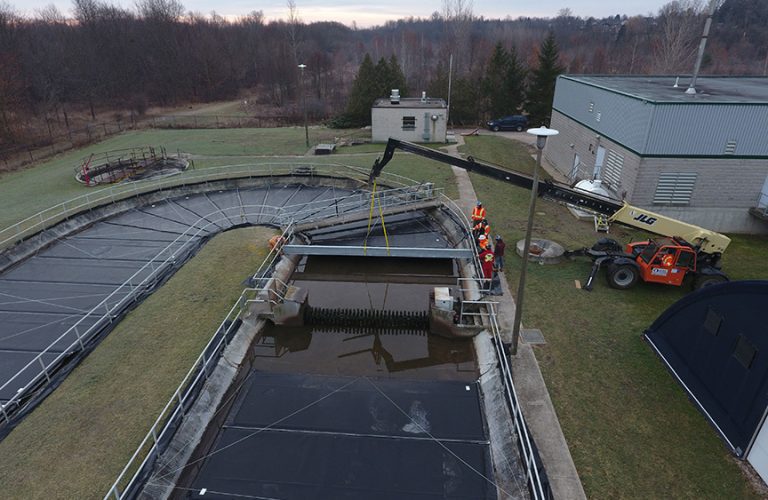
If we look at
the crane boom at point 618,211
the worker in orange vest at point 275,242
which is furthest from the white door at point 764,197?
the worker in orange vest at point 275,242

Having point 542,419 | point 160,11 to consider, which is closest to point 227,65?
point 160,11

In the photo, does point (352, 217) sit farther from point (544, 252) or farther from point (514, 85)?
point (514, 85)

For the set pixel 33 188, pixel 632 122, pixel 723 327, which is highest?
pixel 632 122

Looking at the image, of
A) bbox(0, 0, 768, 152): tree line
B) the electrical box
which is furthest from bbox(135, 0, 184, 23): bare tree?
the electrical box

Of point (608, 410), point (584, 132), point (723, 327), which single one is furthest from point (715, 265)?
point (584, 132)

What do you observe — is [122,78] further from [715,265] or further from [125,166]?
[715,265]

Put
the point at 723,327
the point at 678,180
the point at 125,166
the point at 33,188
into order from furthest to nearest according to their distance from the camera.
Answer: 1. the point at 125,166
2. the point at 33,188
3. the point at 678,180
4. the point at 723,327
